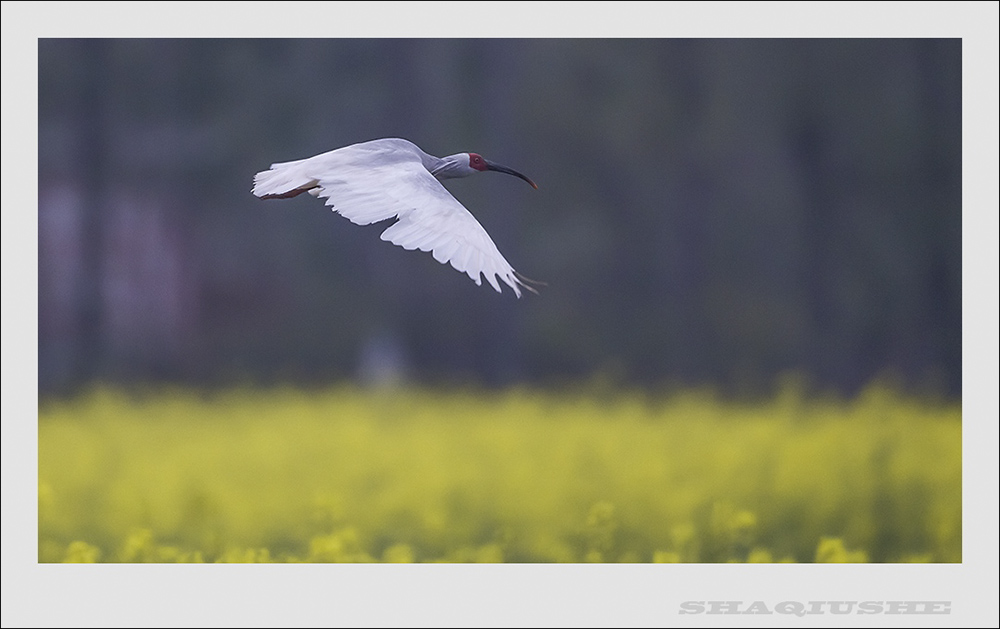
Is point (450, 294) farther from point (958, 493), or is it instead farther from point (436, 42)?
point (958, 493)

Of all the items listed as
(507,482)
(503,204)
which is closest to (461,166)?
(507,482)

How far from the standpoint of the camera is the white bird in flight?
385cm

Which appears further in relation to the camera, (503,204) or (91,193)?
(503,204)

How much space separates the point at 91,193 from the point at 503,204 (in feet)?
8.67

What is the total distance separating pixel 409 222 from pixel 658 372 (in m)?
5.65

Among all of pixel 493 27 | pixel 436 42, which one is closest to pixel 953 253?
pixel 493 27

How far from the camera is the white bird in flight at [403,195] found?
385cm

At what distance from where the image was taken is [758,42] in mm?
8117

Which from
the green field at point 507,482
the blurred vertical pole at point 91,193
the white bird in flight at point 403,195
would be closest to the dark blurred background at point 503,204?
the blurred vertical pole at point 91,193

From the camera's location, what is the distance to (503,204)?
890cm

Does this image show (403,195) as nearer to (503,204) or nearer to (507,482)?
(507,482)

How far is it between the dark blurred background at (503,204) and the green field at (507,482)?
0.61 m

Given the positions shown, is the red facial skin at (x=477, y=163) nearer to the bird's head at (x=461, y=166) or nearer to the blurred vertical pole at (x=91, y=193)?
the bird's head at (x=461, y=166)

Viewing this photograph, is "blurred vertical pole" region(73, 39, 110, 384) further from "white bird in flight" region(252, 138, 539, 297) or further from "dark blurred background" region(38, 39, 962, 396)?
"white bird in flight" region(252, 138, 539, 297)
